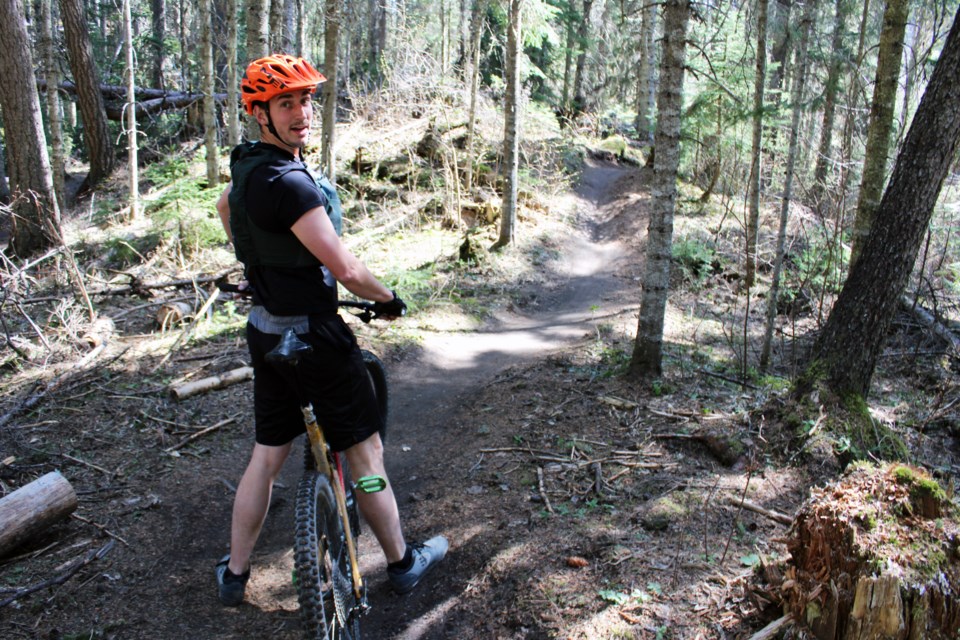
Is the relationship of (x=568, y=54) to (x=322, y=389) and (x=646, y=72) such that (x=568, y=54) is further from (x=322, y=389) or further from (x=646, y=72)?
(x=322, y=389)

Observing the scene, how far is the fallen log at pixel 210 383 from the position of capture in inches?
228

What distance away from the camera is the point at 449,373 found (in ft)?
25.7

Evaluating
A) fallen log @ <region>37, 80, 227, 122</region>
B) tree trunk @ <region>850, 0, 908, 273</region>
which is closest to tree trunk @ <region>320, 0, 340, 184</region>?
tree trunk @ <region>850, 0, 908, 273</region>

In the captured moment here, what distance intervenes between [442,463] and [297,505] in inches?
108

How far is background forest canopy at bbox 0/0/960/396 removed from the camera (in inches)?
316

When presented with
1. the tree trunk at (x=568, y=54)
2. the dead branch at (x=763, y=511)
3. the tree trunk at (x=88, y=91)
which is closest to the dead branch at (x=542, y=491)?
the dead branch at (x=763, y=511)

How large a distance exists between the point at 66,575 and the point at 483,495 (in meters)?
2.59

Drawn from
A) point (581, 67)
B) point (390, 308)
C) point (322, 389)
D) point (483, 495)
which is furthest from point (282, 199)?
point (581, 67)

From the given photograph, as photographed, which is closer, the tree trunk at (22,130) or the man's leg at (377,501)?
the man's leg at (377,501)

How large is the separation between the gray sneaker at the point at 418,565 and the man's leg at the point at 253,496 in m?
0.79

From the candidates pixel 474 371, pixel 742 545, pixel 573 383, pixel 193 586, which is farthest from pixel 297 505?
pixel 474 371

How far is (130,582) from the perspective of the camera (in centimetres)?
355

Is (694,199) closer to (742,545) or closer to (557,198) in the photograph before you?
(557,198)

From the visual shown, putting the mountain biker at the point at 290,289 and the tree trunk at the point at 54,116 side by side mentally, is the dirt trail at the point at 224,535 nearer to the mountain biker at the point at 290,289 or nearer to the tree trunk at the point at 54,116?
the mountain biker at the point at 290,289
